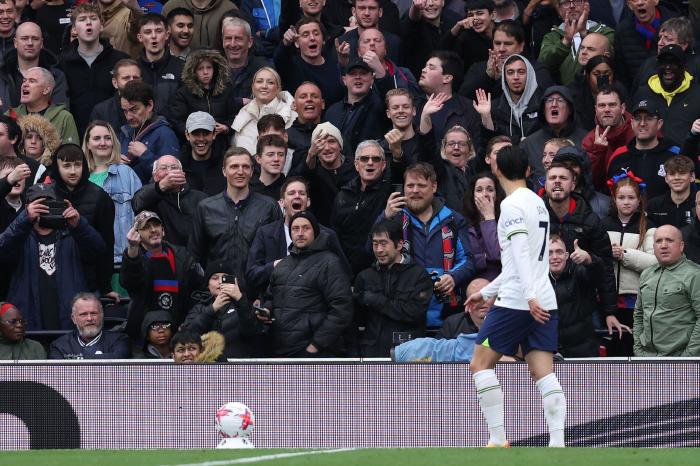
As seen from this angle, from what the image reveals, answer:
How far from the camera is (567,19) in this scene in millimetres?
15383

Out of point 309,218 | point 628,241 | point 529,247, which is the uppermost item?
point 309,218

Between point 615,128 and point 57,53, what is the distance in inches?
260

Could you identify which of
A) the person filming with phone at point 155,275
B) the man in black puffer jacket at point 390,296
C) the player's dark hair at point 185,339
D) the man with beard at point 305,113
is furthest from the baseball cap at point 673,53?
the player's dark hair at point 185,339

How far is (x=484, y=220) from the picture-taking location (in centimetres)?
1283

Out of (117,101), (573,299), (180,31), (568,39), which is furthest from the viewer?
(180,31)

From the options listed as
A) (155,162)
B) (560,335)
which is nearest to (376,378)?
(560,335)

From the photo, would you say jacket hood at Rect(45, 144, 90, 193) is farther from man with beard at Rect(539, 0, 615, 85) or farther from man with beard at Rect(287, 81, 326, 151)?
man with beard at Rect(539, 0, 615, 85)

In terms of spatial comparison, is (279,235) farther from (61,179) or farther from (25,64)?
(25,64)

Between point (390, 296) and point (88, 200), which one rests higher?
point (88, 200)

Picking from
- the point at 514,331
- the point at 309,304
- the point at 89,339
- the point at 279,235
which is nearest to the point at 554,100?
the point at 279,235

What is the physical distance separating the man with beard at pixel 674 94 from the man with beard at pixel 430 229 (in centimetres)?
269

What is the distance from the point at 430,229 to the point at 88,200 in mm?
3161

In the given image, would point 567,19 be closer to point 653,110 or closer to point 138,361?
point 653,110

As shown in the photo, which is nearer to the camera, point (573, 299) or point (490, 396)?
point (490, 396)
